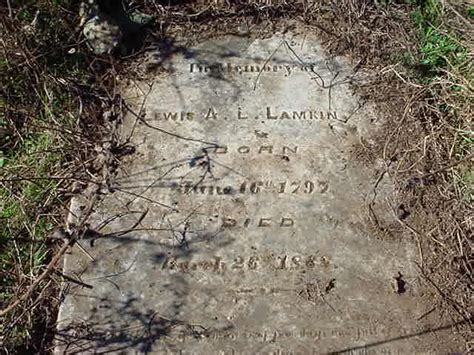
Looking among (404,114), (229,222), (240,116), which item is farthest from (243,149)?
(404,114)

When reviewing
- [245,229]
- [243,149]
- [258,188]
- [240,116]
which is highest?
[240,116]

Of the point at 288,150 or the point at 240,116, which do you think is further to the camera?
the point at 240,116

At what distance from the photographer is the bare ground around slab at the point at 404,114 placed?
2.67 meters

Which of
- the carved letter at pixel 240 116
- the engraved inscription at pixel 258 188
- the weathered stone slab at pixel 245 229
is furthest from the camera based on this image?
the carved letter at pixel 240 116

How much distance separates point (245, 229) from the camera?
9.15ft

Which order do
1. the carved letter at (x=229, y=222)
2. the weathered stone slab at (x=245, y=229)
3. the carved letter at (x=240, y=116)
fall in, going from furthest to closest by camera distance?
the carved letter at (x=240, y=116)
the carved letter at (x=229, y=222)
the weathered stone slab at (x=245, y=229)

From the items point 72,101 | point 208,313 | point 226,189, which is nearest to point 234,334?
point 208,313

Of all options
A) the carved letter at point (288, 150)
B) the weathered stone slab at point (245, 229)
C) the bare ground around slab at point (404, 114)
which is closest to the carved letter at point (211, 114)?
the weathered stone slab at point (245, 229)

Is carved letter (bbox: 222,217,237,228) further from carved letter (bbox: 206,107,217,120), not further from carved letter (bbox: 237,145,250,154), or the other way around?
carved letter (bbox: 206,107,217,120)

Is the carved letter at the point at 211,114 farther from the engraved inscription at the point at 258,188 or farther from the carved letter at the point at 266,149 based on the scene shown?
the engraved inscription at the point at 258,188

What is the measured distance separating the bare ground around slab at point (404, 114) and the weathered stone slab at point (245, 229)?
104mm

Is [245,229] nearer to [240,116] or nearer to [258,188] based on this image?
[258,188]

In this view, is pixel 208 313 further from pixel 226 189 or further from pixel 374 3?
pixel 374 3

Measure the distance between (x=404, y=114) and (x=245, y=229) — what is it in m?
1.07
